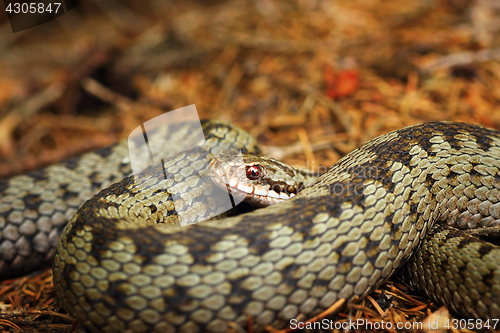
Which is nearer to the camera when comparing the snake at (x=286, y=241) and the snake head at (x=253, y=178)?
the snake at (x=286, y=241)

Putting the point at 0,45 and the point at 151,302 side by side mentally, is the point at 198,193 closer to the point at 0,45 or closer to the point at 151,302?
the point at 151,302

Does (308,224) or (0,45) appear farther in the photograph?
(0,45)

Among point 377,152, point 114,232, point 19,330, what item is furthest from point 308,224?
point 19,330

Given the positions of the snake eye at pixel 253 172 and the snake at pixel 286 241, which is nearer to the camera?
the snake at pixel 286 241

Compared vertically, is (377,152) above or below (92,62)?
below

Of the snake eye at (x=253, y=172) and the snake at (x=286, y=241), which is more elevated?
the snake eye at (x=253, y=172)

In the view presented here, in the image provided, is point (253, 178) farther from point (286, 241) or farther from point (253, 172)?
point (286, 241)
